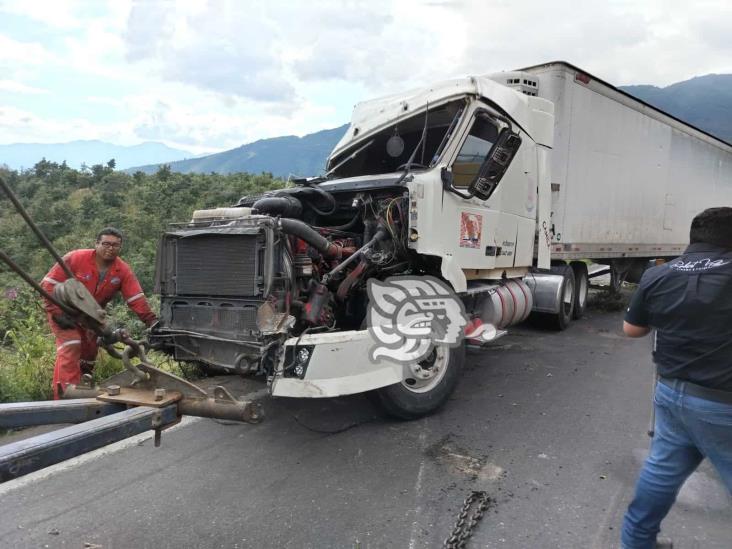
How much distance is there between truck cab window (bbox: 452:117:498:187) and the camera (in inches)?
197

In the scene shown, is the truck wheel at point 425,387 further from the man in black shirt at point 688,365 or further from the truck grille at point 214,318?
the man in black shirt at point 688,365

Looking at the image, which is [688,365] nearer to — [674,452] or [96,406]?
[674,452]

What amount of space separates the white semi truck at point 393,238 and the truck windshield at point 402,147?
2 centimetres

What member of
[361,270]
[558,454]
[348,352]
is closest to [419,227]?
[361,270]

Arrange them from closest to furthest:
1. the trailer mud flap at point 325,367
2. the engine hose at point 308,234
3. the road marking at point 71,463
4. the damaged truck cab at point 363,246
Answer: 1. the road marking at point 71,463
2. the trailer mud flap at point 325,367
3. the damaged truck cab at point 363,246
4. the engine hose at point 308,234

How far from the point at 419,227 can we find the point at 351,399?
66.3 inches

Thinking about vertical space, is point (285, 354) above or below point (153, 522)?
above

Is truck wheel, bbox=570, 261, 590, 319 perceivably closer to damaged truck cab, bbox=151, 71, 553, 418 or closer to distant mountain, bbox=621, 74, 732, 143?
damaged truck cab, bbox=151, 71, 553, 418

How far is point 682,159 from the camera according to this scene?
11.0 m

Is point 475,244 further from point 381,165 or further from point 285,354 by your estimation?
point 285,354

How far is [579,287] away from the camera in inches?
368

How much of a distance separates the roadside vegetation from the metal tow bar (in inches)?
→ 91.4

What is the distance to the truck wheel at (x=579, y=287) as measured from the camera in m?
9.21

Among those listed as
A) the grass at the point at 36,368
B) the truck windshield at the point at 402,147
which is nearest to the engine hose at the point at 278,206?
the truck windshield at the point at 402,147
